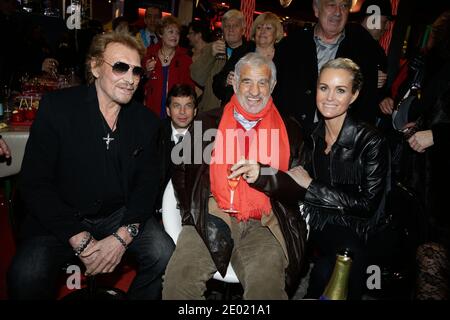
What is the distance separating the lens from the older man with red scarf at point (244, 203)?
7.03ft

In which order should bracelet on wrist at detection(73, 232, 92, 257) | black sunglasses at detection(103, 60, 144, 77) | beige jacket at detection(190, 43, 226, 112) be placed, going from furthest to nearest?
beige jacket at detection(190, 43, 226, 112) → black sunglasses at detection(103, 60, 144, 77) → bracelet on wrist at detection(73, 232, 92, 257)

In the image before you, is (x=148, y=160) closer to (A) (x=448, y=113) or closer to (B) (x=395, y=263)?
(B) (x=395, y=263)

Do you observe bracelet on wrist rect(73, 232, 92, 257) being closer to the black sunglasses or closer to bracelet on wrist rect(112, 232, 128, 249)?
bracelet on wrist rect(112, 232, 128, 249)

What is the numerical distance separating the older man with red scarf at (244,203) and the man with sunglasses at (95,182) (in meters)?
0.30

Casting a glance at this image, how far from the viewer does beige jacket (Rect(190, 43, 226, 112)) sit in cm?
454

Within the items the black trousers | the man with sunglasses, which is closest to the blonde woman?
the man with sunglasses

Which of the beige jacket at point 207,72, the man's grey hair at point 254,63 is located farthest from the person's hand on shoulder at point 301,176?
the beige jacket at point 207,72

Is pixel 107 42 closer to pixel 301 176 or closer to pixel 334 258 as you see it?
pixel 301 176

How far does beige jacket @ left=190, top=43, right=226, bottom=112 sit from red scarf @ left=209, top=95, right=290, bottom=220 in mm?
1998

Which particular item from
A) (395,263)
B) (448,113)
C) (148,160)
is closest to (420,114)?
(448,113)

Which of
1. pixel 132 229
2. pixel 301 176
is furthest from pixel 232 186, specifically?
pixel 132 229

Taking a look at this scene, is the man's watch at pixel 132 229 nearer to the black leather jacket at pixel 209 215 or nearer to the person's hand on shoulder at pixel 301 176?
the black leather jacket at pixel 209 215

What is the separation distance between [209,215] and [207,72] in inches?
105

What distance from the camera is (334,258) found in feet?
7.73
